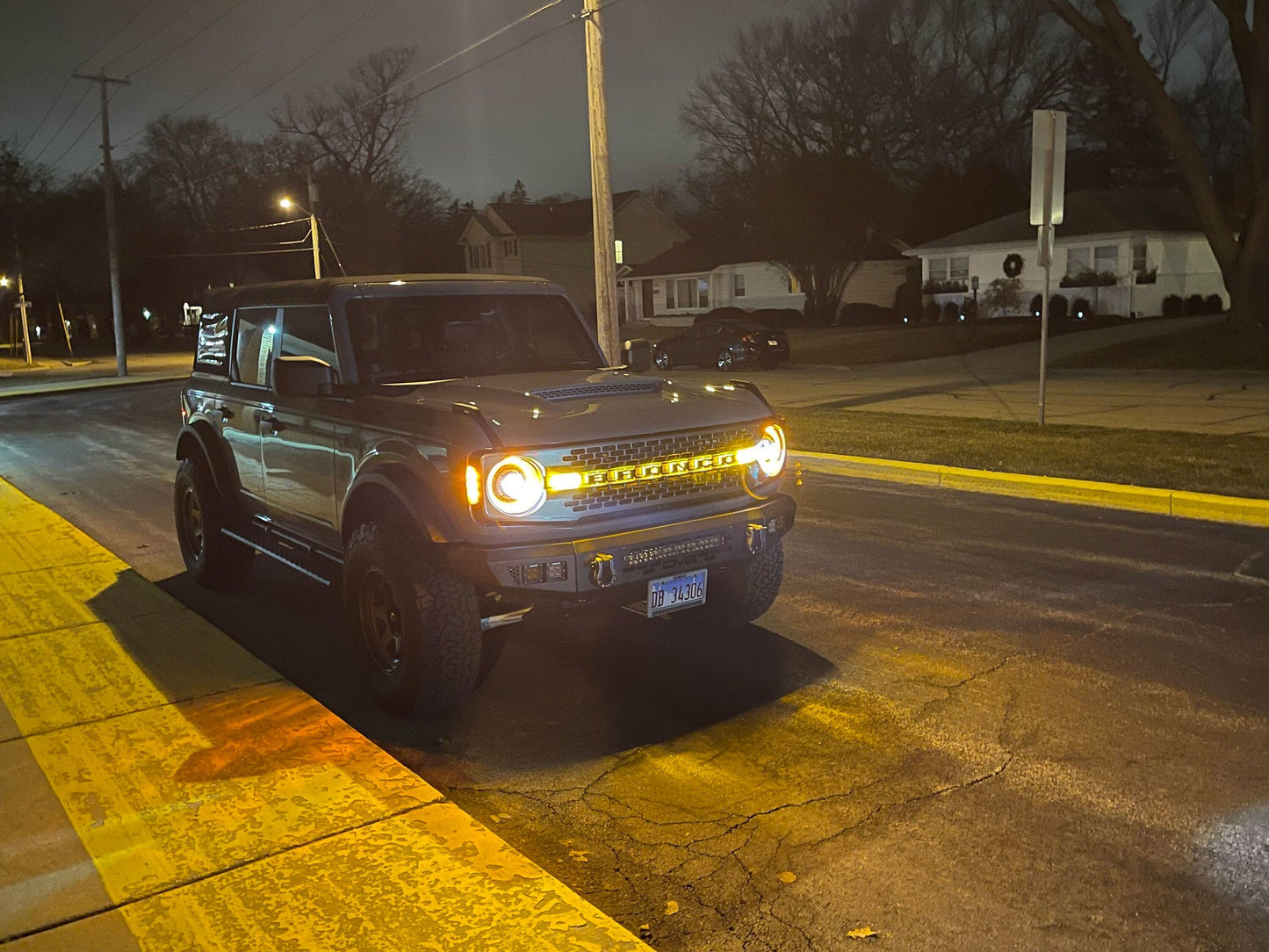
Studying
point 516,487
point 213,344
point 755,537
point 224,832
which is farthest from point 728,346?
point 224,832

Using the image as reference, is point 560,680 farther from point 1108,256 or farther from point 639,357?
point 1108,256

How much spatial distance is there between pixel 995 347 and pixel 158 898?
3170cm

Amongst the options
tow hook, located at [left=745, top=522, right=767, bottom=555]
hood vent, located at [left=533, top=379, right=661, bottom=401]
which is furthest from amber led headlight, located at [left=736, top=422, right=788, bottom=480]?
hood vent, located at [left=533, top=379, right=661, bottom=401]

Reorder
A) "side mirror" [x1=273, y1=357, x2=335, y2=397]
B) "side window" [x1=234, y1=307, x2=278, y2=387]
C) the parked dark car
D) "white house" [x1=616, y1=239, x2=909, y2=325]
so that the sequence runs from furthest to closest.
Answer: "white house" [x1=616, y1=239, x2=909, y2=325]
the parked dark car
"side window" [x1=234, y1=307, x2=278, y2=387]
"side mirror" [x1=273, y1=357, x2=335, y2=397]

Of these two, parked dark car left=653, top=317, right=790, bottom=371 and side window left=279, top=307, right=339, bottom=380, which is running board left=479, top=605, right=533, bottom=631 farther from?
parked dark car left=653, top=317, right=790, bottom=371

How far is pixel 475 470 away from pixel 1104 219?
4196cm

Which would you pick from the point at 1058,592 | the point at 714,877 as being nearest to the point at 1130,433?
the point at 1058,592

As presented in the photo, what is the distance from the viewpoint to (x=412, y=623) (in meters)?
4.93

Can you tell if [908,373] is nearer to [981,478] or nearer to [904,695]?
[981,478]

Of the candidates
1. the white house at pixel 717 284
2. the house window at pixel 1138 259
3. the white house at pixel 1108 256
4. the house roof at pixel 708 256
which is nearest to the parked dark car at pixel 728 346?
the white house at pixel 1108 256

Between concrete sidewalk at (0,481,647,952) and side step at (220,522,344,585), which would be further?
side step at (220,522,344,585)

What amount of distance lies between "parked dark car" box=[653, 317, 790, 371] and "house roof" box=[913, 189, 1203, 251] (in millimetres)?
13629

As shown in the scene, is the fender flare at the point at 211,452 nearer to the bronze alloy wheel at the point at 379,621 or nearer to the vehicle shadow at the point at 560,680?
the vehicle shadow at the point at 560,680

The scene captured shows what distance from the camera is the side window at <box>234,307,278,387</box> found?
263 inches
